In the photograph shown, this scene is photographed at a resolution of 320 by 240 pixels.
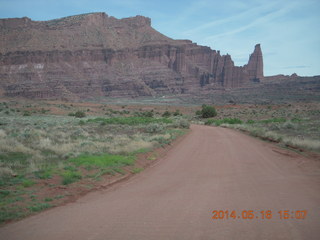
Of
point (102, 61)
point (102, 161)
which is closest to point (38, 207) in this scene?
point (102, 161)

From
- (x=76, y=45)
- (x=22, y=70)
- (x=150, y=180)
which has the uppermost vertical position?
(x=76, y=45)

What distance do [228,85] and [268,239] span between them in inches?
6671

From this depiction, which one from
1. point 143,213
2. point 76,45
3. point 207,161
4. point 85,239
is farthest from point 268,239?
point 76,45

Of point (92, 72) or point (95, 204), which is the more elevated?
point (92, 72)

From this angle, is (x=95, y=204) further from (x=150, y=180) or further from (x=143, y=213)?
(x=150, y=180)

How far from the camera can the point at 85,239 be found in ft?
16.6

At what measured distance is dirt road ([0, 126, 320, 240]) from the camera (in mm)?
5223

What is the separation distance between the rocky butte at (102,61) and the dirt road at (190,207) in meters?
116

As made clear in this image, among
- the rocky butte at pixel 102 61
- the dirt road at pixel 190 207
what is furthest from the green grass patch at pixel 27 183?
the rocky butte at pixel 102 61

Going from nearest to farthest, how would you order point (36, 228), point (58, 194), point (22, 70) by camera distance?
point (36, 228) < point (58, 194) < point (22, 70)

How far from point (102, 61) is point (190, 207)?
146655 millimetres

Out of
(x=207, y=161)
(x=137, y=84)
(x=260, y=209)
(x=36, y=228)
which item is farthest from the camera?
(x=137, y=84)

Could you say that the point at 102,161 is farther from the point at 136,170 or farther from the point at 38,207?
the point at 38,207

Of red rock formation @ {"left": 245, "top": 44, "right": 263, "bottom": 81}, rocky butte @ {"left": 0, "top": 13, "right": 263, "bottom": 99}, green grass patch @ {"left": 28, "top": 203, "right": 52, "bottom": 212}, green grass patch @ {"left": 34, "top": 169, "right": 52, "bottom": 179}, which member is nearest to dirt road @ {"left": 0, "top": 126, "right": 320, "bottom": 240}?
green grass patch @ {"left": 28, "top": 203, "right": 52, "bottom": 212}
